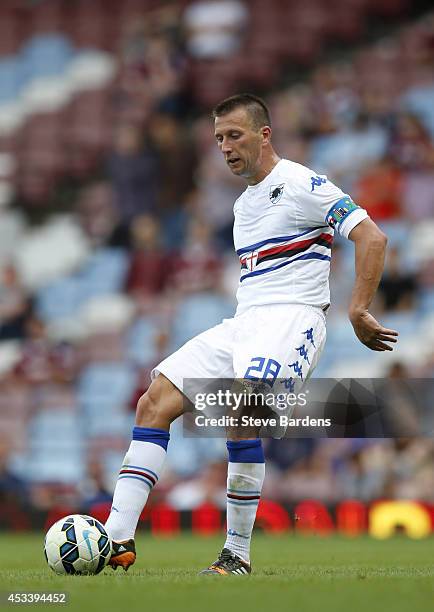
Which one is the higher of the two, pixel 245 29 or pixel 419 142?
pixel 245 29

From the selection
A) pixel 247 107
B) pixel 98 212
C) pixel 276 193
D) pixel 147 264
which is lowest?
pixel 276 193

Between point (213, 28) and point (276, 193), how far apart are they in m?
12.5

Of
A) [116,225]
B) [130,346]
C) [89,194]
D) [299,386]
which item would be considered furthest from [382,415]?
[89,194]

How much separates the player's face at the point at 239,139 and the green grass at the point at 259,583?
6.63ft

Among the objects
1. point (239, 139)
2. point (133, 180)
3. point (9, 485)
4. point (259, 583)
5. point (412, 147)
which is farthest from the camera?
point (133, 180)

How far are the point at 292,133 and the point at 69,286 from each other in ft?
11.7

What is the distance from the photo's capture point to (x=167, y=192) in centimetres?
1697

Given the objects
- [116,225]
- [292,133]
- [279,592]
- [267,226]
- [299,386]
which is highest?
[292,133]

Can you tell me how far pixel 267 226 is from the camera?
248 inches

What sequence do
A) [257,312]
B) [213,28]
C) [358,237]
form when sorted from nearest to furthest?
[358,237] → [257,312] → [213,28]

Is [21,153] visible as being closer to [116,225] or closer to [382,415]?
[116,225]

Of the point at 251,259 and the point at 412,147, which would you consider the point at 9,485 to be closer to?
the point at 412,147

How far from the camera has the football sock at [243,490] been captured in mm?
6164

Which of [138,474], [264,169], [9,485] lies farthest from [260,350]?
[9,485]
